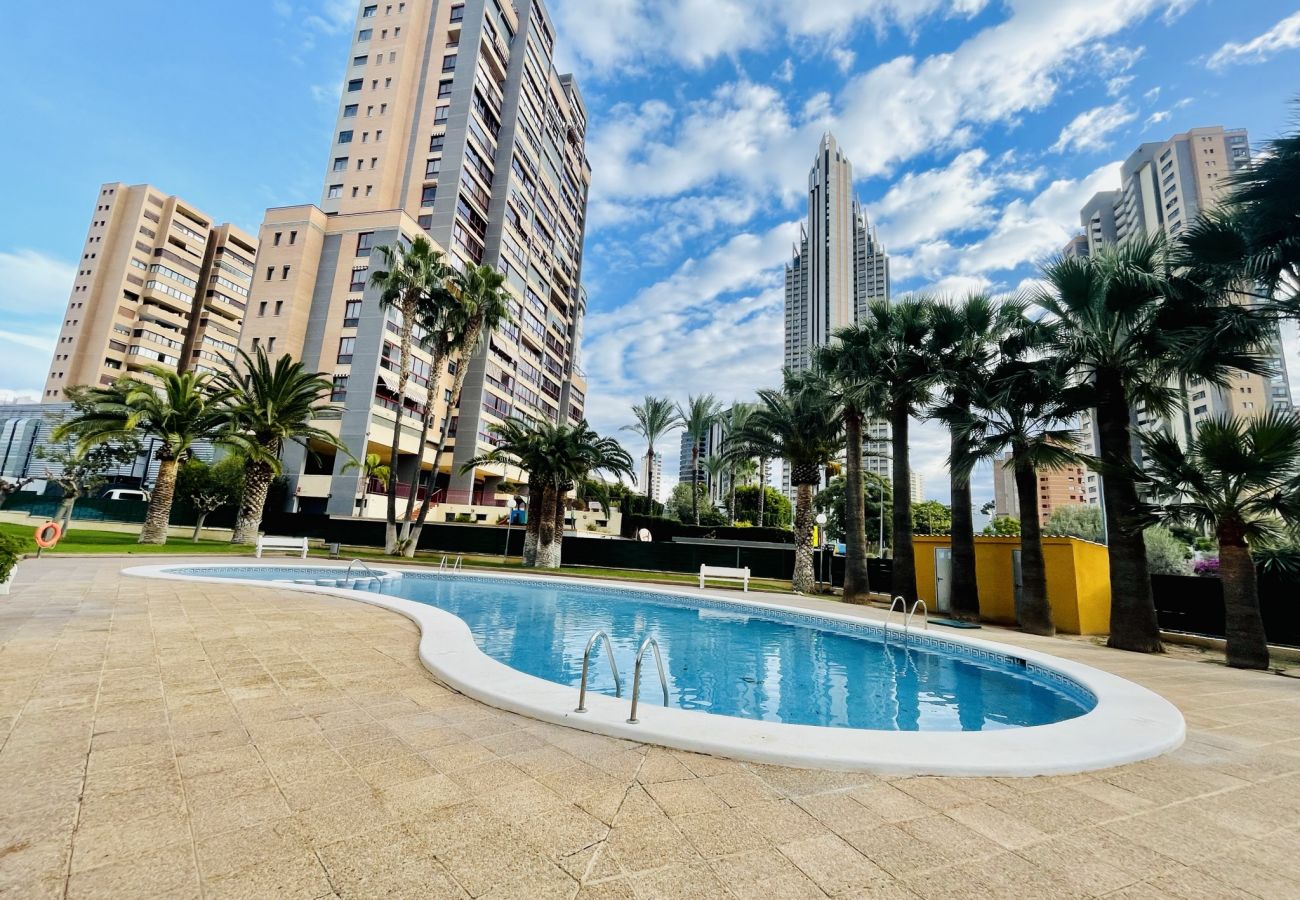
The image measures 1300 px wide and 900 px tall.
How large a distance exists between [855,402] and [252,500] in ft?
85.4

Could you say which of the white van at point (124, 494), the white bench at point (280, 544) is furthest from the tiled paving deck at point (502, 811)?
the white van at point (124, 494)

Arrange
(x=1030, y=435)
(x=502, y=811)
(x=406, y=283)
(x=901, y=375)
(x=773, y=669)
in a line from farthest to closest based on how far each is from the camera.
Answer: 1. (x=406, y=283)
2. (x=901, y=375)
3. (x=1030, y=435)
4. (x=773, y=669)
5. (x=502, y=811)

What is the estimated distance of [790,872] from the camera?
2.46m

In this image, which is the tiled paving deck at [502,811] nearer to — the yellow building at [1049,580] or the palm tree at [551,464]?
the yellow building at [1049,580]

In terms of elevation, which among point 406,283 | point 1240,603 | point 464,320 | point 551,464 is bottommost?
point 1240,603

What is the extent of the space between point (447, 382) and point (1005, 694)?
44714 millimetres

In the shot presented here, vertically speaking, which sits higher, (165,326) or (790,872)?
(165,326)

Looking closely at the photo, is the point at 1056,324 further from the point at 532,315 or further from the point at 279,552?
the point at 532,315

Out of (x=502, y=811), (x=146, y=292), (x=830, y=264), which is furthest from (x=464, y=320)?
(x=830, y=264)

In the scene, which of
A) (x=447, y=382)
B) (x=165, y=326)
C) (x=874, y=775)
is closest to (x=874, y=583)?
(x=874, y=775)

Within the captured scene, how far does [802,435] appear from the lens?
23.4 m

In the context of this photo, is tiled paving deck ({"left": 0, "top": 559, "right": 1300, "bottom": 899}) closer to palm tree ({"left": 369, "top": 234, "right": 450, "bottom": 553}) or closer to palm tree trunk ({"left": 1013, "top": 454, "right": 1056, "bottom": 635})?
palm tree trunk ({"left": 1013, "top": 454, "right": 1056, "bottom": 635})

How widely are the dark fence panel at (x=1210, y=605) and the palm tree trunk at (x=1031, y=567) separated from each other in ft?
9.41

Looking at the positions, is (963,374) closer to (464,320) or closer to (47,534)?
(464,320)
